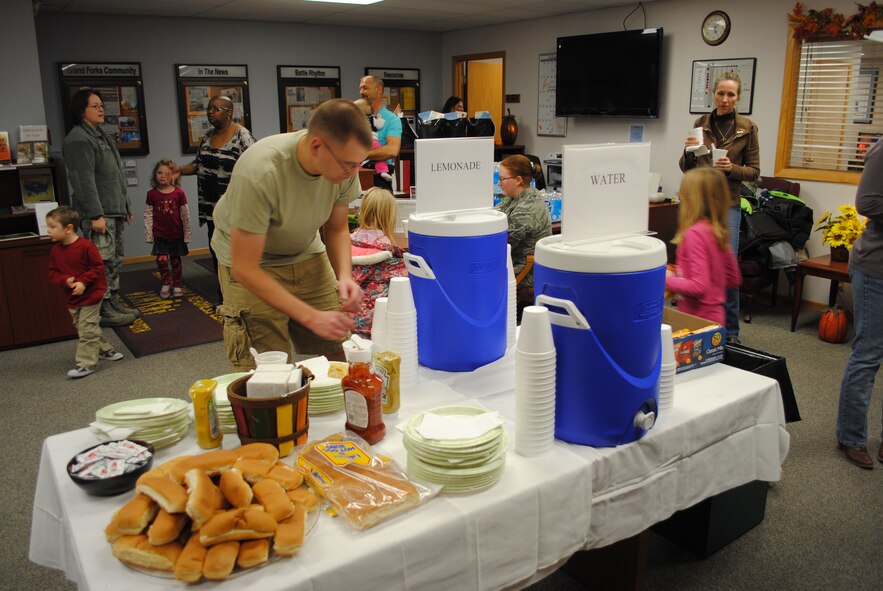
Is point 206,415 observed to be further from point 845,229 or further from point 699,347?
point 845,229

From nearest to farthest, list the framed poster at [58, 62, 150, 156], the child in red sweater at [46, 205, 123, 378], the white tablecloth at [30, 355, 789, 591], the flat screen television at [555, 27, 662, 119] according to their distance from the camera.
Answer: the white tablecloth at [30, 355, 789, 591] → the child in red sweater at [46, 205, 123, 378] → the flat screen television at [555, 27, 662, 119] → the framed poster at [58, 62, 150, 156]

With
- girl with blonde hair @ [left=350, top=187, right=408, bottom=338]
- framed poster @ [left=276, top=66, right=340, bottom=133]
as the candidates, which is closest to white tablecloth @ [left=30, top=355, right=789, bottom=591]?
girl with blonde hair @ [left=350, top=187, right=408, bottom=338]

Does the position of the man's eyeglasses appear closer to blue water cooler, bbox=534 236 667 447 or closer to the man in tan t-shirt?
the man in tan t-shirt

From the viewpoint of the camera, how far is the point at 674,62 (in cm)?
661

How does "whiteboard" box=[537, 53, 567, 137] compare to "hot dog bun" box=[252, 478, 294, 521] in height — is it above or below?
above

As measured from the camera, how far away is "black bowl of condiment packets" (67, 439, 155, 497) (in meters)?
1.34

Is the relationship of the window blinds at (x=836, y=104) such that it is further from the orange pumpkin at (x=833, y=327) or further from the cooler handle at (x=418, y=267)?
the cooler handle at (x=418, y=267)

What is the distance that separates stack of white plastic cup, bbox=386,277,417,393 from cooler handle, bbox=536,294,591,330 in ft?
1.40

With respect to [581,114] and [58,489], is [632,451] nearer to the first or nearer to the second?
[58,489]

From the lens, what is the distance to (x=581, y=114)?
7465mm

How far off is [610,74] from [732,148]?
3.03 metres

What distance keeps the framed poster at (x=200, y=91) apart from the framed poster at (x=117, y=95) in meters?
0.42

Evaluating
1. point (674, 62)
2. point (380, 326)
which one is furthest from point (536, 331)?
point (674, 62)

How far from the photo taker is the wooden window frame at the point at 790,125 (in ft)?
18.1
